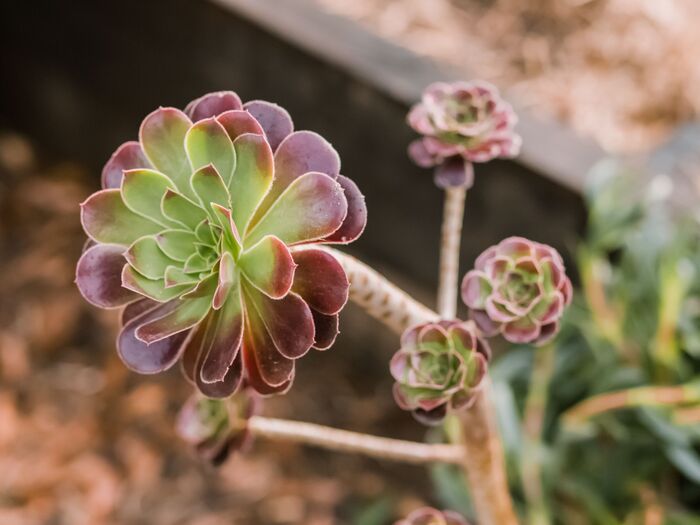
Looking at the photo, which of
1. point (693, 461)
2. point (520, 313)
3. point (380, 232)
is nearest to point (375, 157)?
point (380, 232)

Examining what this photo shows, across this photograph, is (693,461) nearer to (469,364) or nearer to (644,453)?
(644,453)

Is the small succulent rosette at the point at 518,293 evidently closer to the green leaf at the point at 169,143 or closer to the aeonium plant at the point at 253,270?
the aeonium plant at the point at 253,270

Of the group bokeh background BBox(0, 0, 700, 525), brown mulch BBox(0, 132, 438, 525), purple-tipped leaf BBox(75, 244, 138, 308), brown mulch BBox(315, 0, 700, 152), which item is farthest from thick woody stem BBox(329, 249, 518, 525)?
brown mulch BBox(315, 0, 700, 152)

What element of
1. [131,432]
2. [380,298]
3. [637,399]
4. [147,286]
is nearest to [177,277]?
[147,286]

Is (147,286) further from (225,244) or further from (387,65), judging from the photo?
(387,65)

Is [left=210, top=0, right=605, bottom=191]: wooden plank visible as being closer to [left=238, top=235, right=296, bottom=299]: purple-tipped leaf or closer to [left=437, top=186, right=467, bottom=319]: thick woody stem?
[left=437, top=186, right=467, bottom=319]: thick woody stem

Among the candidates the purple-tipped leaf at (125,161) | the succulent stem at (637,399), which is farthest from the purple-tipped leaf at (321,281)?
the succulent stem at (637,399)
